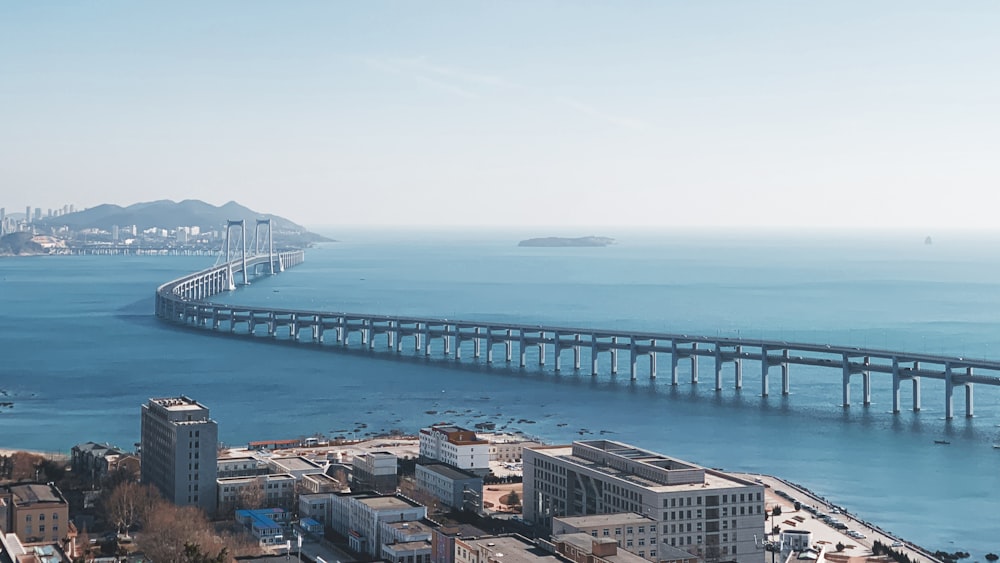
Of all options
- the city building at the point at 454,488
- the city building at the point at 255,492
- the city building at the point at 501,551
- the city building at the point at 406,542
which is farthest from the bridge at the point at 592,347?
the city building at the point at 501,551

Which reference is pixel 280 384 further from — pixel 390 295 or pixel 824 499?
pixel 390 295

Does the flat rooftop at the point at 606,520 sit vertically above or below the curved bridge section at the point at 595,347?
below

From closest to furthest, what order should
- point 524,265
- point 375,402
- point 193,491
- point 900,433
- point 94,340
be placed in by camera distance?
point 193,491 → point 900,433 → point 375,402 → point 94,340 → point 524,265

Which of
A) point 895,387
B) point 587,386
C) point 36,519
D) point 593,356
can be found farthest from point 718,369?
point 36,519

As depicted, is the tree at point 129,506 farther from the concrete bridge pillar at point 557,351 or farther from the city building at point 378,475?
the concrete bridge pillar at point 557,351

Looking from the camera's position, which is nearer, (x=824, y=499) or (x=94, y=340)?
(x=824, y=499)

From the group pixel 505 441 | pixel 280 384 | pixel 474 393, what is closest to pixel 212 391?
pixel 280 384

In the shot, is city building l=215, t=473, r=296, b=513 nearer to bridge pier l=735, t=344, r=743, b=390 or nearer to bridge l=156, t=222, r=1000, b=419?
bridge l=156, t=222, r=1000, b=419
